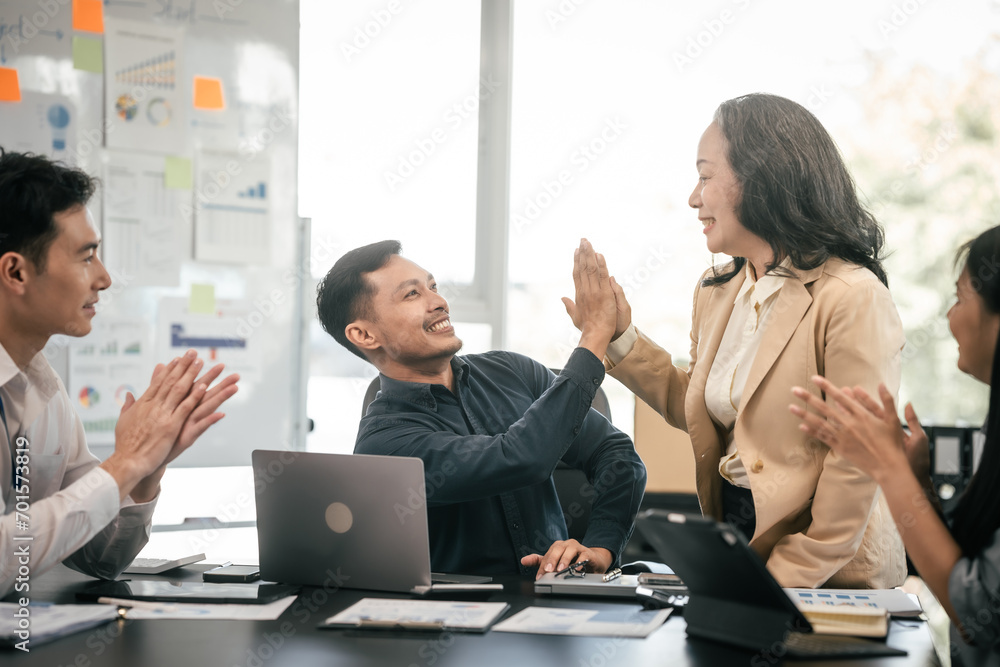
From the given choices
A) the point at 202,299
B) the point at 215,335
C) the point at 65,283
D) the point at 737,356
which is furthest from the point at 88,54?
the point at 737,356

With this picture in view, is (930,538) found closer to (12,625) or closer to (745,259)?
(745,259)

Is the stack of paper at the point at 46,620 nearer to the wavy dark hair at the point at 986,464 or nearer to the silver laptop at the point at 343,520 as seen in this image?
the silver laptop at the point at 343,520

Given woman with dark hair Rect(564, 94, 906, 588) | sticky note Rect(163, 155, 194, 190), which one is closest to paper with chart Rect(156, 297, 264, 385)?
sticky note Rect(163, 155, 194, 190)

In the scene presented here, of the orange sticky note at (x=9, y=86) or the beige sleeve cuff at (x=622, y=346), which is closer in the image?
the beige sleeve cuff at (x=622, y=346)

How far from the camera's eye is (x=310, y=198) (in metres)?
3.61

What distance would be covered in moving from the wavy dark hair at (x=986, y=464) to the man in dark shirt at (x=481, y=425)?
27.8 inches

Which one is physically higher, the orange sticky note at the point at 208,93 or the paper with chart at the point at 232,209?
the orange sticky note at the point at 208,93

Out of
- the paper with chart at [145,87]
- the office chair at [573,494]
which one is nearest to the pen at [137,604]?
the office chair at [573,494]

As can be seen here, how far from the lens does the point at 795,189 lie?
5.72 ft

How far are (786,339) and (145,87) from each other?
2.47 m

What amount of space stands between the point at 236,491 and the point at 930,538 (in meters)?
2.58

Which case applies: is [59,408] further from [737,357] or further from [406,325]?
[737,357]

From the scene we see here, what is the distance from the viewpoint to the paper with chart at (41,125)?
2889mm

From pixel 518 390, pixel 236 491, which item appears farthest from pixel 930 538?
pixel 236 491
